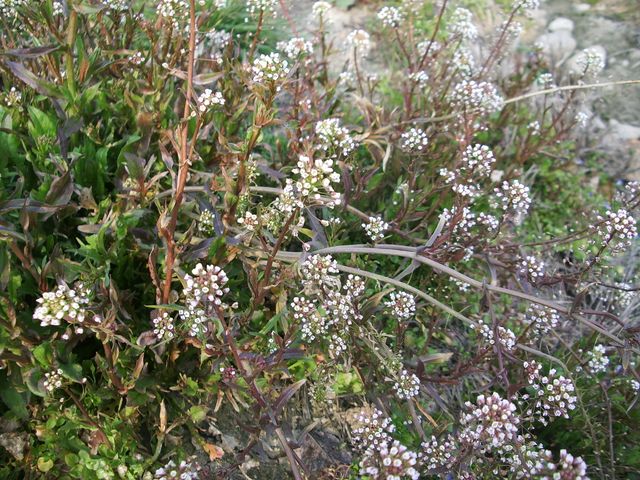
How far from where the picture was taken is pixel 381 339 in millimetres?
2336

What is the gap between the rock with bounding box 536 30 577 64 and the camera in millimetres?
4609

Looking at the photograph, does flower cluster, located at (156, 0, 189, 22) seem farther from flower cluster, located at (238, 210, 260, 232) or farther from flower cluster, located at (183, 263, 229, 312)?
flower cluster, located at (183, 263, 229, 312)

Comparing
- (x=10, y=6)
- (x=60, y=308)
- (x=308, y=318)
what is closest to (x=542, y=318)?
(x=308, y=318)

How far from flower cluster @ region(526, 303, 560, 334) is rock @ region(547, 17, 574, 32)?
337 cm

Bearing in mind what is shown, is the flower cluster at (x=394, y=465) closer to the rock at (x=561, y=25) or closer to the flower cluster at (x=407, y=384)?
the flower cluster at (x=407, y=384)

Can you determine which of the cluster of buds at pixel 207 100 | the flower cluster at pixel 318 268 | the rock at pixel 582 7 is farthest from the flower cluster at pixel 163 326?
the rock at pixel 582 7

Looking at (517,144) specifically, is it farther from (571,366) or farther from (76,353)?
(76,353)

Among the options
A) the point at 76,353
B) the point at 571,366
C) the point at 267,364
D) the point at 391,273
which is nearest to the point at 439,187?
the point at 391,273

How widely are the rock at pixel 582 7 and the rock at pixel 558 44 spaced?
38 cm

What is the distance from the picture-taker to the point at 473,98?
2965 mm

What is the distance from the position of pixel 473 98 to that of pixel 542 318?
1238mm

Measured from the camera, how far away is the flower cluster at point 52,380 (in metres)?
1.93

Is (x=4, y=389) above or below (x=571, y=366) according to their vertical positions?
above

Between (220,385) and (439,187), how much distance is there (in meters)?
1.29
